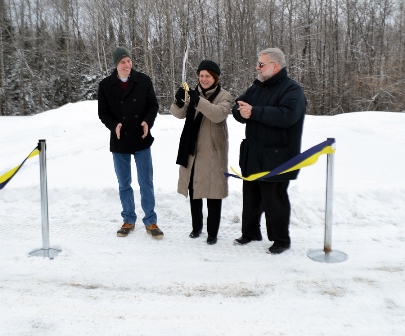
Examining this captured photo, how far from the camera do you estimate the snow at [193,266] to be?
285cm

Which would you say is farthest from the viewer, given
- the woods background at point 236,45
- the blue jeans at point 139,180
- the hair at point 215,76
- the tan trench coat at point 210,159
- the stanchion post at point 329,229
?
the woods background at point 236,45

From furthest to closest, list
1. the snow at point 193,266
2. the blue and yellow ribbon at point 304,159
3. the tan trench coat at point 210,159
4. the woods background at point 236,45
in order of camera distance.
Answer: the woods background at point 236,45, the tan trench coat at point 210,159, the blue and yellow ribbon at point 304,159, the snow at point 193,266

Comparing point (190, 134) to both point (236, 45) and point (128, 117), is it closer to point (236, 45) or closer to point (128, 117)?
point (128, 117)

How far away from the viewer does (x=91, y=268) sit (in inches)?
147

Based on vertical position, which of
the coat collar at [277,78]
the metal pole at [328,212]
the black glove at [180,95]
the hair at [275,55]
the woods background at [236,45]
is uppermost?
the woods background at [236,45]

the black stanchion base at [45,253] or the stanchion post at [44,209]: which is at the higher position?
the stanchion post at [44,209]

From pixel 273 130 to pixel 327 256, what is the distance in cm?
128

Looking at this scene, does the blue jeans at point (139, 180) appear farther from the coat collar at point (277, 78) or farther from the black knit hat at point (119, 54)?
the coat collar at point (277, 78)

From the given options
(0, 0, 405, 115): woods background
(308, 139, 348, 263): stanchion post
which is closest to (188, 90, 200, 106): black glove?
(308, 139, 348, 263): stanchion post

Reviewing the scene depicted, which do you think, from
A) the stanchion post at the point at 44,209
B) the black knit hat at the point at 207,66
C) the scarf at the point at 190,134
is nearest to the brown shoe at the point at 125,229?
the stanchion post at the point at 44,209

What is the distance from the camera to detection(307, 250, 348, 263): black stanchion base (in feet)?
12.6

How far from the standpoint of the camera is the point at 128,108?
444 cm

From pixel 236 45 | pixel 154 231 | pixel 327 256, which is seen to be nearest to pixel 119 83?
pixel 154 231

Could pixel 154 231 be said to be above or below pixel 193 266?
above
